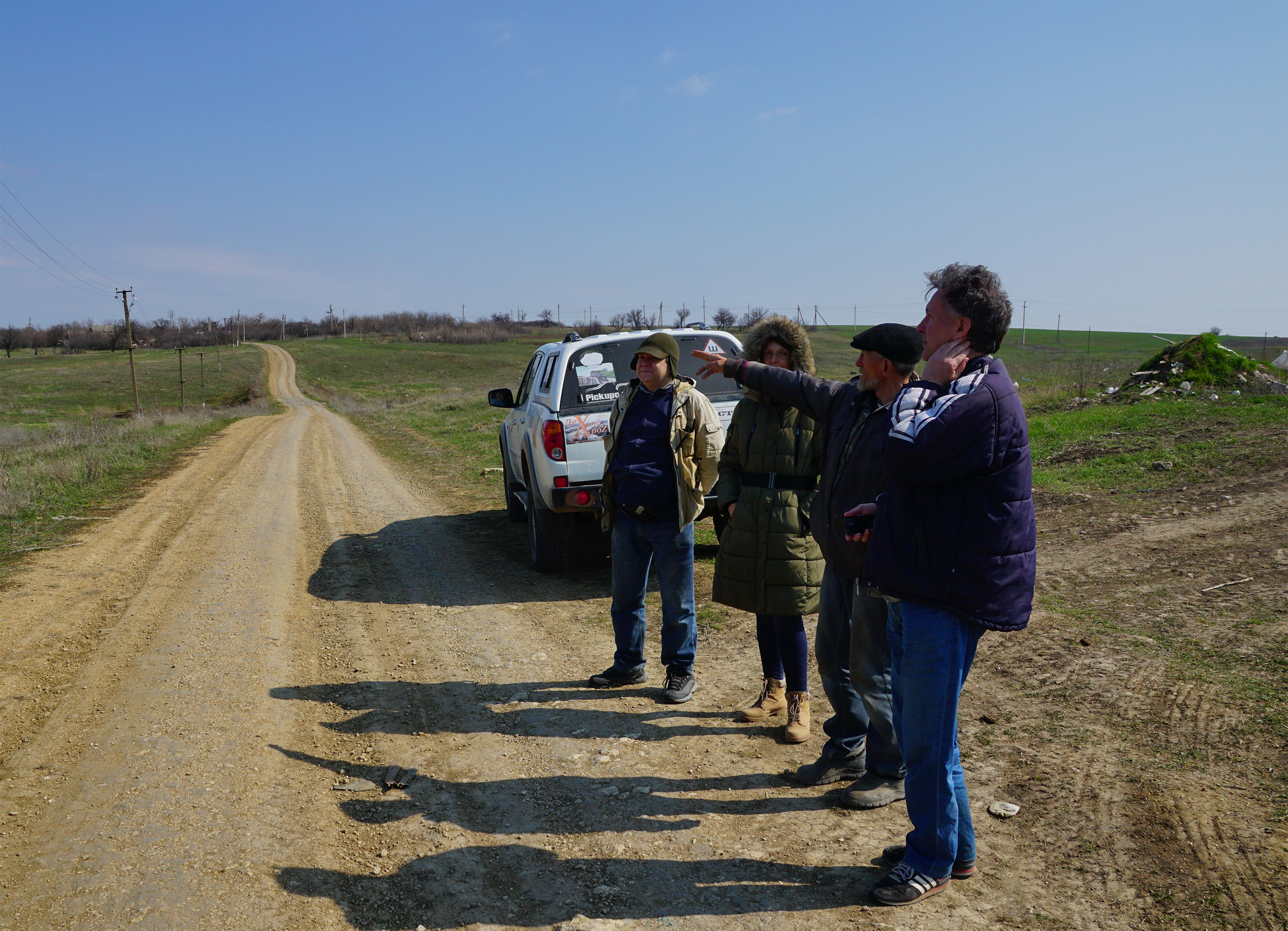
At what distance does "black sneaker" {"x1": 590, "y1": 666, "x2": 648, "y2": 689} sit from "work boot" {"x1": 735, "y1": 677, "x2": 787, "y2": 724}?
28.7 inches

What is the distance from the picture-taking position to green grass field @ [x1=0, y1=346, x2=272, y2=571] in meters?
10.8

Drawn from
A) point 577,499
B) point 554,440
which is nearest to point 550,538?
point 577,499

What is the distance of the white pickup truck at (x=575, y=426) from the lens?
22.5 ft

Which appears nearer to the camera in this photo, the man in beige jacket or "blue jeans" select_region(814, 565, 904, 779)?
"blue jeans" select_region(814, 565, 904, 779)

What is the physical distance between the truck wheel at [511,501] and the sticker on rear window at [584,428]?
242 centimetres

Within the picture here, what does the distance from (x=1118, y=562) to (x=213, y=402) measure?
201 feet

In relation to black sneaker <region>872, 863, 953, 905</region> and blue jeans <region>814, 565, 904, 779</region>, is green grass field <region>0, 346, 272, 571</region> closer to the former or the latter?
blue jeans <region>814, 565, 904, 779</region>

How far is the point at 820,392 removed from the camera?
372 cm

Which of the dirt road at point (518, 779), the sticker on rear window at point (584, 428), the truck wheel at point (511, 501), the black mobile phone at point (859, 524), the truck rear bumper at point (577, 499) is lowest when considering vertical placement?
the dirt road at point (518, 779)

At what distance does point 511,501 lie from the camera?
31.9ft

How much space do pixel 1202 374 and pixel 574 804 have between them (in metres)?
17.1

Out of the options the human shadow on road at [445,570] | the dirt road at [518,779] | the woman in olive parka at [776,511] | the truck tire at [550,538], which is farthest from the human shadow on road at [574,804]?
the truck tire at [550,538]

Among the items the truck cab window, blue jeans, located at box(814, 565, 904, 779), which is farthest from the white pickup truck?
blue jeans, located at box(814, 565, 904, 779)

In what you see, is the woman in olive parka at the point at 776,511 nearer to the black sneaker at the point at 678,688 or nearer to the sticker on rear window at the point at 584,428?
the black sneaker at the point at 678,688
